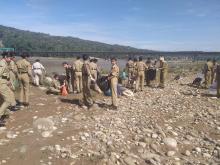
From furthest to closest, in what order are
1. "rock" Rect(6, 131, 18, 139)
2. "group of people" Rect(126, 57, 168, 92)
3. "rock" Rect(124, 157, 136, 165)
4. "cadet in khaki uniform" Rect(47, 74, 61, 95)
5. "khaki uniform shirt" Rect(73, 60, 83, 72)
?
"group of people" Rect(126, 57, 168, 92) → "cadet in khaki uniform" Rect(47, 74, 61, 95) → "khaki uniform shirt" Rect(73, 60, 83, 72) → "rock" Rect(6, 131, 18, 139) → "rock" Rect(124, 157, 136, 165)

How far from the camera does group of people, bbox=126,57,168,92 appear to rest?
22.5m

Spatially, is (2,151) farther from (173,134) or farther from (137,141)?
(173,134)

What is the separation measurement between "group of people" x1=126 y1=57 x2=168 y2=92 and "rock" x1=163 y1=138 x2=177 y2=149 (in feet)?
33.5

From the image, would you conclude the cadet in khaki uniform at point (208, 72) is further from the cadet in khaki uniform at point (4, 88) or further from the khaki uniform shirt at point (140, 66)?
the cadet in khaki uniform at point (4, 88)

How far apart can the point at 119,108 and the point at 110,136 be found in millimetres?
4538

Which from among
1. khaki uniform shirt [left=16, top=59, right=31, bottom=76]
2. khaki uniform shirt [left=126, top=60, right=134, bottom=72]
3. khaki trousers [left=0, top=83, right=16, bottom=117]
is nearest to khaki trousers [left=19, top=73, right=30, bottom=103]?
khaki uniform shirt [left=16, top=59, right=31, bottom=76]

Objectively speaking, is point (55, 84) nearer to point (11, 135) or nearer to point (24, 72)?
point (24, 72)

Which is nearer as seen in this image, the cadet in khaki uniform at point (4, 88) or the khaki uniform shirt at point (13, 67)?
the cadet in khaki uniform at point (4, 88)

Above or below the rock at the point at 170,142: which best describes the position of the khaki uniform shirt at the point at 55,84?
above

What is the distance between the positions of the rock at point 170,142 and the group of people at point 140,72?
33.5 ft

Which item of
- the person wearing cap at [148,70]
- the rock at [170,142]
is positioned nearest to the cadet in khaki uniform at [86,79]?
the rock at [170,142]

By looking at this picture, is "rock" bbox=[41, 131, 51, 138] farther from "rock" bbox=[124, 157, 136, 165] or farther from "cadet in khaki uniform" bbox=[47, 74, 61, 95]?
"cadet in khaki uniform" bbox=[47, 74, 61, 95]

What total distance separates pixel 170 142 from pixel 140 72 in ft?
34.9

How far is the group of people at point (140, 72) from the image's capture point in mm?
22469
